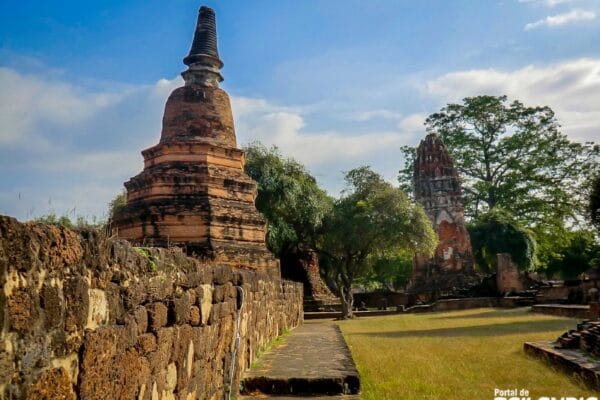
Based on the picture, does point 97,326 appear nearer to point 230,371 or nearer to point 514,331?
point 230,371

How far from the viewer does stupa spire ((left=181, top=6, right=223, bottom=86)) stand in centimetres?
1770

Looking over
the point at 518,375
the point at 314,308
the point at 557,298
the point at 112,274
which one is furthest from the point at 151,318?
→ the point at 314,308

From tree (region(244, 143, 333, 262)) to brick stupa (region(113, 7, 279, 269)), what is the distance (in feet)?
23.6

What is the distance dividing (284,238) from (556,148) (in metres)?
20.2

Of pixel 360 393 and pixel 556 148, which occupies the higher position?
pixel 556 148

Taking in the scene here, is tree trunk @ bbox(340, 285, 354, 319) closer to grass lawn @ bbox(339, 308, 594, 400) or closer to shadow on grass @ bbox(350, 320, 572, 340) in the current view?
shadow on grass @ bbox(350, 320, 572, 340)

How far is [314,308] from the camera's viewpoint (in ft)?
83.8

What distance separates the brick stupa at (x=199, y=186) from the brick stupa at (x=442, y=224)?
1587 centimetres

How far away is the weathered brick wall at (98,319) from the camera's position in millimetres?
1638

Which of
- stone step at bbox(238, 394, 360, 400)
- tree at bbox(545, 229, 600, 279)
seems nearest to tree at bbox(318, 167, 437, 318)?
tree at bbox(545, 229, 600, 279)

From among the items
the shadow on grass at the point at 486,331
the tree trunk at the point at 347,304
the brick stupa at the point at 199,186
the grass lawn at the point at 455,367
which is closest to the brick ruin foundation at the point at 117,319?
the grass lawn at the point at 455,367

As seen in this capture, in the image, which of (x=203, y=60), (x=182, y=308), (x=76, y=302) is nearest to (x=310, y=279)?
(x=203, y=60)

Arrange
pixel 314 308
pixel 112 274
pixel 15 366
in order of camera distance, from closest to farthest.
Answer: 1. pixel 15 366
2. pixel 112 274
3. pixel 314 308

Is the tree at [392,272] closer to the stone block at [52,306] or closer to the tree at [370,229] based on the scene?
the tree at [370,229]
